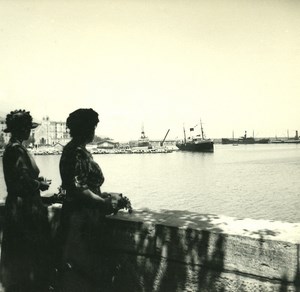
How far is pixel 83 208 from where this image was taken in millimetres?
3240

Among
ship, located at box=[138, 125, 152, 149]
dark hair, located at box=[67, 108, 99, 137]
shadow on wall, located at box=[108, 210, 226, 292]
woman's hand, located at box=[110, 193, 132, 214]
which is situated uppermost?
ship, located at box=[138, 125, 152, 149]

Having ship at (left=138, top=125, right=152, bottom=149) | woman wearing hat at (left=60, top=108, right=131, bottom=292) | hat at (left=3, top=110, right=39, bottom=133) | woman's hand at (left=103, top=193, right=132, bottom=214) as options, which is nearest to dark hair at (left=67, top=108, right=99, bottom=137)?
woman wearing hat at (left=60, top=108, right=131, bottom=292)

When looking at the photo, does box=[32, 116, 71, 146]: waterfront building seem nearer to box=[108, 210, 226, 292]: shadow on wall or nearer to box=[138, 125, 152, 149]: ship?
box=[138, 125, 152, 149]: ship

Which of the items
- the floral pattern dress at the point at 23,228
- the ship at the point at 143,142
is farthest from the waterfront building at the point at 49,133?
the floral pattern dress at the point at 23,228

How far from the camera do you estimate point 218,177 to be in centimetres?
5481

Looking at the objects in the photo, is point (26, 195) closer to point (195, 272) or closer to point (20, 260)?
point (20, 260)

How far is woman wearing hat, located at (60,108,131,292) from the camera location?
315cm

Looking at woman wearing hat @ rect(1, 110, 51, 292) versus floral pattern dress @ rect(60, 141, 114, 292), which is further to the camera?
woman wearing hat @ rect(1, 110, 51, 292)

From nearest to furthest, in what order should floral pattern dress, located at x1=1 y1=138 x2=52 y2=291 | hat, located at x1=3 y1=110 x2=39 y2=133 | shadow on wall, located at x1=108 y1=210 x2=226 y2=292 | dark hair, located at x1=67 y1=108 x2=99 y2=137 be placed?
shadow on wall, located at x1=108 y1=210 x2=226 y2=292 < dark hair, located at x1=67 y1=108 x2=99 y2=137 < floral pattern dress, located at x1=1 y1=138 x2=52 y2=291 < hat, located at x1=3 y1=110 x2=39 y2=133

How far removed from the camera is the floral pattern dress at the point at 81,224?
10.4 ft

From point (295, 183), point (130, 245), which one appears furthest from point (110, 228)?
point (295, 183)

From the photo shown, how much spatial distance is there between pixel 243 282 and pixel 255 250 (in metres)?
0.30

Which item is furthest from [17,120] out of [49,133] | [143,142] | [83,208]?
[49,133]

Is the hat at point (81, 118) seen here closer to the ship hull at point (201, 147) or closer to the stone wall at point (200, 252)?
the stone wall at point (200, 252)
